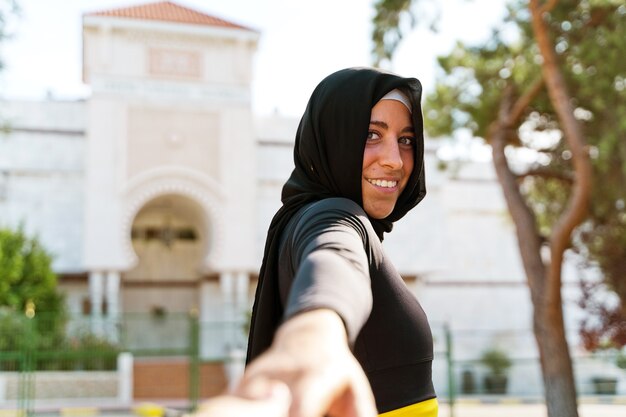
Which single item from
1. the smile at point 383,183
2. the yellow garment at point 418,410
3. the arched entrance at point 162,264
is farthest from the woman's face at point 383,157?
the arched entrance at point 162,264

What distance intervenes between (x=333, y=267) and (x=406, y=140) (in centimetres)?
64

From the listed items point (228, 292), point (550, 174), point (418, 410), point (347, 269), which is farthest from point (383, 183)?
point (228, 292)

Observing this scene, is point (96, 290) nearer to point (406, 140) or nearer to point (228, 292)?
point (228, 292)

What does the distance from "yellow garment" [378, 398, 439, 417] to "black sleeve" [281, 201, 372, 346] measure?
28 centimetres

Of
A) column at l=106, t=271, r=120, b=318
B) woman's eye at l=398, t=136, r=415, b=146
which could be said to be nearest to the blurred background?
column at l=106, t=271, r=120, b=318

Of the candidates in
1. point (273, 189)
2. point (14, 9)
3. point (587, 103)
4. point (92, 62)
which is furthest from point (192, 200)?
point (587, 103)

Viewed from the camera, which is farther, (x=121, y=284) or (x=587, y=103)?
(x=121, y=284)

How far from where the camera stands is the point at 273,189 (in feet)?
71.6

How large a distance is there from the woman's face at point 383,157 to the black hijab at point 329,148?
22 mm

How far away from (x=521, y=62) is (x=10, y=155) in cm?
1521

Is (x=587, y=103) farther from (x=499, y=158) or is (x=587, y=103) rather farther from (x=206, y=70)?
(x=206, y=70)

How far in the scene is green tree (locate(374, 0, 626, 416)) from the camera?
8914 millimetres

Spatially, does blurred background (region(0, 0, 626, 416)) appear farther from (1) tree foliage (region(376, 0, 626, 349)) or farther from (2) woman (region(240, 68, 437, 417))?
(2) woman (region(240, 68, 437, 417))

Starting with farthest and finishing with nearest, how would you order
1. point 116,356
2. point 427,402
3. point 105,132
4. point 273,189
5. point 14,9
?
1. point 273,189
2. point 105,132
3. point 116,356
4. point 14,9
5. point 427,402
